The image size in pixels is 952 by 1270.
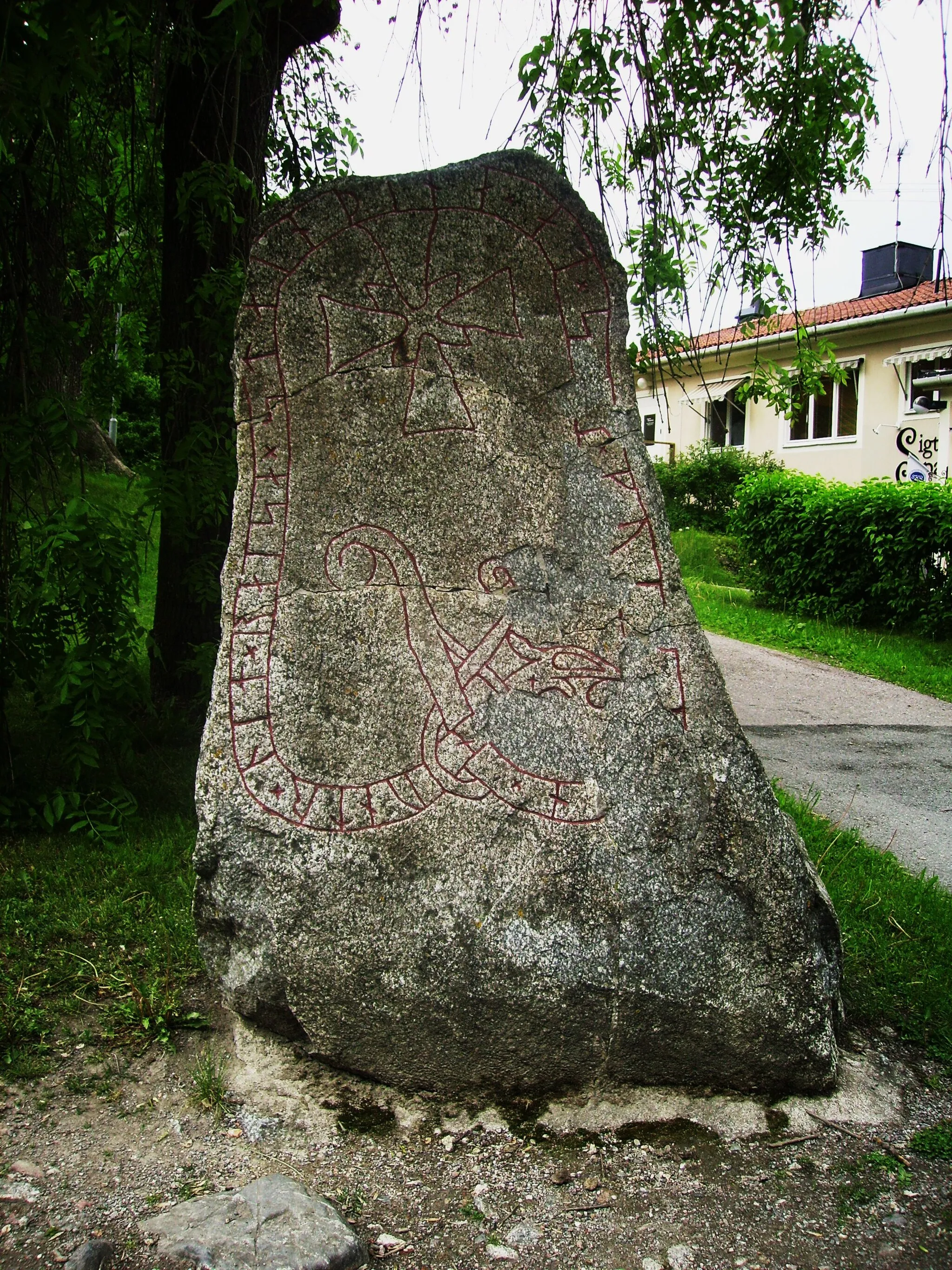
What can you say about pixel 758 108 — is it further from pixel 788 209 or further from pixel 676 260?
pixel 676 260

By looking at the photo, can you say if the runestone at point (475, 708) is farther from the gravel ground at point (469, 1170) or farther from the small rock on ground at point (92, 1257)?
the small rock on ground at point (92, 1257)

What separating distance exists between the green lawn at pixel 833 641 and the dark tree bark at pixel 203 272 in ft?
16.6

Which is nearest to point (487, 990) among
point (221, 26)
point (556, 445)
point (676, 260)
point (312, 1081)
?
point (312, 1081)

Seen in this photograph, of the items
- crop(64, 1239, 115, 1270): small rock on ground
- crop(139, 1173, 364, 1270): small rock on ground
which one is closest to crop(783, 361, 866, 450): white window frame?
crop(139, 1173, 364, 1270): small rock on ground

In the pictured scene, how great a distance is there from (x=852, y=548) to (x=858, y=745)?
4170 millimetres

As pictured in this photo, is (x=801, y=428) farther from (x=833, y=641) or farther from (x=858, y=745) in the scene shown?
(x=858, y=745)

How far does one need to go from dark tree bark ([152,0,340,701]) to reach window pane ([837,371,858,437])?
43.5 feet

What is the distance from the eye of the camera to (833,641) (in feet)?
30.9

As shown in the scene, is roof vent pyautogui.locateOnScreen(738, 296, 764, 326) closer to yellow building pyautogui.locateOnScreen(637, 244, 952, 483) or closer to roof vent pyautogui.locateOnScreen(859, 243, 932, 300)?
yellow building pyautogui.locateOnScreen(637, 244, 952, 483)

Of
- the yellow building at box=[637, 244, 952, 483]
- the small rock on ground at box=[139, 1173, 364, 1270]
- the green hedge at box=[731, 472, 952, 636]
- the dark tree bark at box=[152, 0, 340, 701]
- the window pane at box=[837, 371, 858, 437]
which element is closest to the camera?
the small rock on ground at box=[139, 1173, 364, 1270]

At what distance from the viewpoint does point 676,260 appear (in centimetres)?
358

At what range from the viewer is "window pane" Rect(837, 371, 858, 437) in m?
16.3

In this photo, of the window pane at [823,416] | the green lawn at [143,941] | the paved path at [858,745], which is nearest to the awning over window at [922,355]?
the window pane at [823,416]

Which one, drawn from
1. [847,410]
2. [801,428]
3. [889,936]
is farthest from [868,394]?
[889,936]
